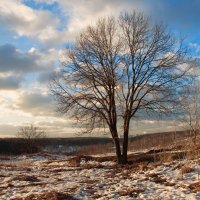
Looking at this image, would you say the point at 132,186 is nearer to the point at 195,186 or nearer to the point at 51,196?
the point at 195,186

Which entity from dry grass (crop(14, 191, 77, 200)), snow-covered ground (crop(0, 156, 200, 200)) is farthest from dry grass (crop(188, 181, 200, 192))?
dry grass (crop(14, 191, 77, 200))

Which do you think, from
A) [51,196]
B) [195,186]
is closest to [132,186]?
[195,186]

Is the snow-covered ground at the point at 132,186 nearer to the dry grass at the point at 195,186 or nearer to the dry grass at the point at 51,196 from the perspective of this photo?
the dry grass at the point at 195,186

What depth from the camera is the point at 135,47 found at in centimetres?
2512

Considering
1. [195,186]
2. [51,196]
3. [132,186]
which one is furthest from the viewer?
[132,186]

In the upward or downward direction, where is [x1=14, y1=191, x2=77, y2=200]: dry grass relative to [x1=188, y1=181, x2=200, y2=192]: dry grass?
downward

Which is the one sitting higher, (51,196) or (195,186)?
(195,186)

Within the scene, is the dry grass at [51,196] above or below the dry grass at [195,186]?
below

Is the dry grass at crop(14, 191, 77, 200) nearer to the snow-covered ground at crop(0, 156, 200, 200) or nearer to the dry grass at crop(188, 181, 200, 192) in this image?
the snow-covered ground at crop(0, 156, 200, 200)

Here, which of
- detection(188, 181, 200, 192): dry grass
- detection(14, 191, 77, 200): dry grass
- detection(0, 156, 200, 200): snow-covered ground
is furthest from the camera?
detection(14, 191, 77, 200): dry grass

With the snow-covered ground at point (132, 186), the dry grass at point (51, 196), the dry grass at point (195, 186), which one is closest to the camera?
the dry grass at point (195, 186)

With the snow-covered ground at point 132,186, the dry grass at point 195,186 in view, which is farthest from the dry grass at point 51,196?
the dry grass at point 195,186

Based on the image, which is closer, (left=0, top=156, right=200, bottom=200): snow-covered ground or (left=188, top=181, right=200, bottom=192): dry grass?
(left=188, top=181, right=200, bottom=192): dry grass

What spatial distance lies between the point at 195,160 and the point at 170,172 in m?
1.64
